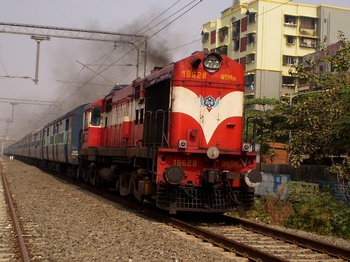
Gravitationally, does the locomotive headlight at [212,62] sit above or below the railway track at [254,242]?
above

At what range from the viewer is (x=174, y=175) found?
989 cm

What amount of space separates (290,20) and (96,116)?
41894mm

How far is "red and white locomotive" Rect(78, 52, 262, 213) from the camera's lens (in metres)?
10.2

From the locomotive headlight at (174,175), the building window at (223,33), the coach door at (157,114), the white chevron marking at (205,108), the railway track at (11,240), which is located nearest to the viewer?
the railway track at (11,240)

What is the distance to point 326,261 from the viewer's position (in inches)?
284

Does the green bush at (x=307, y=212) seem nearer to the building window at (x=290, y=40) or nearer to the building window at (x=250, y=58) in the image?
the building window at (x=250, y=58)

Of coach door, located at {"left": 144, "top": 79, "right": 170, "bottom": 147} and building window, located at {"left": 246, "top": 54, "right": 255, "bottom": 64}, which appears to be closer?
coach door, located at {"left": 144, "top": 79, "right": 170, "bottom": 147}

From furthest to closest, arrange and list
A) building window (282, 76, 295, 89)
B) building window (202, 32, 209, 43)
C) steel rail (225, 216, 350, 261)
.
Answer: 1. building window (202, 32, 209, 43)
2. building window (282, 76, 295, 89)
3. steel rail (225, 216, 350, 261)

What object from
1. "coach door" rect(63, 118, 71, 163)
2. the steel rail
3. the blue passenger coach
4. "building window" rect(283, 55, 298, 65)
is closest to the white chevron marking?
the steel rail

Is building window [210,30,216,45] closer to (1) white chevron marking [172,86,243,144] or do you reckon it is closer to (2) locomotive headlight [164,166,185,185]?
(1) white chevron marking [172,86,243,144]

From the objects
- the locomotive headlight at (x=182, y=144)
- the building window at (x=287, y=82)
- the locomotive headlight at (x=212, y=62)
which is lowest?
the locomotive headlight at (x=182, y=144)

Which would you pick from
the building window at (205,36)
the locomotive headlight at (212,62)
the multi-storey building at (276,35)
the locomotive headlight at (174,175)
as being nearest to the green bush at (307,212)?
the locomotive headlight at (174,175)

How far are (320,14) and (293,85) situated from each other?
887 cm

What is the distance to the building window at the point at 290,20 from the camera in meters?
54.4
